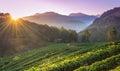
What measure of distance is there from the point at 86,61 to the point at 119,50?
27.7 feet

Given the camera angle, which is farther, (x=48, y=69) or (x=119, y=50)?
(x=119, y=50)

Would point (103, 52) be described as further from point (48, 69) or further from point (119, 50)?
point (48, 69)

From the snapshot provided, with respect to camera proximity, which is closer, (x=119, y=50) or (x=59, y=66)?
(x=59, y=66)

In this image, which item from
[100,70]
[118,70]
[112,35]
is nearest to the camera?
[118,70]

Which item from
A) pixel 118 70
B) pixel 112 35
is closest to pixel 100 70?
pixel 118 70

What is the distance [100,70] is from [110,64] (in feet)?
7.93

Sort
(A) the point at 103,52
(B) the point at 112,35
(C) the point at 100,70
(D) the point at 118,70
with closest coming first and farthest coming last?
(D) the point at 118,70 → (C) the point at 100,70 → (A) the point at 103,52 → (B) the point at 112,35

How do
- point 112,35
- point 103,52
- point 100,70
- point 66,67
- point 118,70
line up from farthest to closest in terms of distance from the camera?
point 112,35
point 103,52
point 66,67
point 100,70
point 118,70

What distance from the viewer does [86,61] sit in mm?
53500

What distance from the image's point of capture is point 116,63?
45812mm

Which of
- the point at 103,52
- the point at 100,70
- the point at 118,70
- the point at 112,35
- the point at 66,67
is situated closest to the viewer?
the point at 118,70

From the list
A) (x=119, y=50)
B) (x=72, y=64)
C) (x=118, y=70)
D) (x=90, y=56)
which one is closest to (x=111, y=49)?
(x=119, y=50)

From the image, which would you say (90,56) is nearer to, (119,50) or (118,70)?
(119,50)

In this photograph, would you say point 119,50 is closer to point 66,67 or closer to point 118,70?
point 66,67
